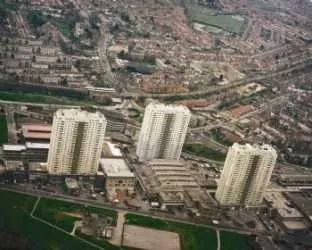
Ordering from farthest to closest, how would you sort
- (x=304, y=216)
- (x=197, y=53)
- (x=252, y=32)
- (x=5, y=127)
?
(x=252, y=32)
(x=197, y=53)
(x=5, y=127)
(x=304, y=216)

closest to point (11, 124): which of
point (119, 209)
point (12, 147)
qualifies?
point (12, 147)

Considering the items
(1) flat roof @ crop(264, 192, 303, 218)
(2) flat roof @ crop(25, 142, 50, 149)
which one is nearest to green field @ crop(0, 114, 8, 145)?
(2) flat roof @ crop(25, 142, 50, 149)

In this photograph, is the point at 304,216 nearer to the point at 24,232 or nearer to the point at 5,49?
the point at 24,232

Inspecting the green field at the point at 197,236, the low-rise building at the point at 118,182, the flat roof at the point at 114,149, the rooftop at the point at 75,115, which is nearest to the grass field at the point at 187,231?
the green field at the point at 197,236

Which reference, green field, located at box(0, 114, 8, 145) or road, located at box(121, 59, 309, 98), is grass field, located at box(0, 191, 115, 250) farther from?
road, located at box(121, 59, 309, 98)

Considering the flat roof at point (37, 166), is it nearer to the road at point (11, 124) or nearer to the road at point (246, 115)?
the road at point (11, 124)

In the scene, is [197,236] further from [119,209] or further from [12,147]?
[12,147]

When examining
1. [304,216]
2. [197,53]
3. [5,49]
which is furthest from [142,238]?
[197,53]
